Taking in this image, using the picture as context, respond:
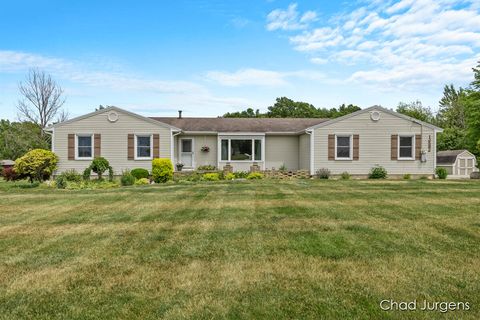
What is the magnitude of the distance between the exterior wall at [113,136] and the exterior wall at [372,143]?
8432 mm

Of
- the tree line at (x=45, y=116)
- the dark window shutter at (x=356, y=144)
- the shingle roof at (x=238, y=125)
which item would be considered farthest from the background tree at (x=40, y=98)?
the dark window shutter at (x=356, y=144)

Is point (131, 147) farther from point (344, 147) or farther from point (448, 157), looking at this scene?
point (448, 157)

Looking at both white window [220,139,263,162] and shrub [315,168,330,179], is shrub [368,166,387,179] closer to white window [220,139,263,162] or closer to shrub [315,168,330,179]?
shrub [315,168,330,179]

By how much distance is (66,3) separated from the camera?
15.7 meters

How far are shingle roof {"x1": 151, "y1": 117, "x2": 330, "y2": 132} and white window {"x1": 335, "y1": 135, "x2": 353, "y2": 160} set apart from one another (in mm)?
2608

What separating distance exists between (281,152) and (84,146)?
1110 centimetres

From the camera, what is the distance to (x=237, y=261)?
177 inches

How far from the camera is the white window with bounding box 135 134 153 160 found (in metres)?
19.3

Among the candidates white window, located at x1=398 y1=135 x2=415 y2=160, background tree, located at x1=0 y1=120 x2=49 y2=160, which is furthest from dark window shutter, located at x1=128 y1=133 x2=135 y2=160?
background tree, located at x1=0 y1=120 x2=49 y2=160

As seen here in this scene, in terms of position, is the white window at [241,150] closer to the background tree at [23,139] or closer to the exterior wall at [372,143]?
the exterior wall at [372,143]

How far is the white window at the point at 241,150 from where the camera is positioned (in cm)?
2105

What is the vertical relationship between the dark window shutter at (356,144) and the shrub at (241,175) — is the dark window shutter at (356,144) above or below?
above

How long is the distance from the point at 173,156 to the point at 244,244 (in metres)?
14.8

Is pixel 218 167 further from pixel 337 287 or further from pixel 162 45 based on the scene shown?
pixel 337 287
